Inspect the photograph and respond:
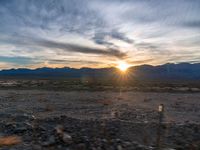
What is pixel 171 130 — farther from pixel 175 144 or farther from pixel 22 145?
pixel 22 145

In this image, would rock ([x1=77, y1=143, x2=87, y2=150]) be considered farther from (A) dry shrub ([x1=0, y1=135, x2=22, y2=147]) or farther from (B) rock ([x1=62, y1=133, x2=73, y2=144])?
(A) dry shrub ([x1=0, y1=135, x2=22, y2=147])

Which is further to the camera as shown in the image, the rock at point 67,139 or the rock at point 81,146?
the rock at point 67,139

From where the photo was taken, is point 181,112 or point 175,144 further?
point 181,112

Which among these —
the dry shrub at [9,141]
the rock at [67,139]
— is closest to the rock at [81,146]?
the rock at [67,139]

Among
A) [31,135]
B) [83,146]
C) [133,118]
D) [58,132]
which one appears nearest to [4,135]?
[31,135]

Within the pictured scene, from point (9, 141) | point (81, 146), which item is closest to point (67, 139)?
point (81, 146)

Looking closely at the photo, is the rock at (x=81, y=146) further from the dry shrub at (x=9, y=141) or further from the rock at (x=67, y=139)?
the dry shrub at (x=9, y=141)

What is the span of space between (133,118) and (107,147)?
8.48 meters

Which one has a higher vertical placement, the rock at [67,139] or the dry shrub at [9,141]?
the rock at [67,139]

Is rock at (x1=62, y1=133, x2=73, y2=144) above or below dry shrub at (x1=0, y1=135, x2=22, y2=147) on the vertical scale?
above

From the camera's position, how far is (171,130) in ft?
49.3

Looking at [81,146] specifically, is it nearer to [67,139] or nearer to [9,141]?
[67,139]

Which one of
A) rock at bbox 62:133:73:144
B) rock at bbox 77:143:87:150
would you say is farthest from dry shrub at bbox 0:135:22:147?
rock at bbox 77:143:87:150

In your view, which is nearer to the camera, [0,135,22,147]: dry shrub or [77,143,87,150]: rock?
[77,143,87,150]: rock
